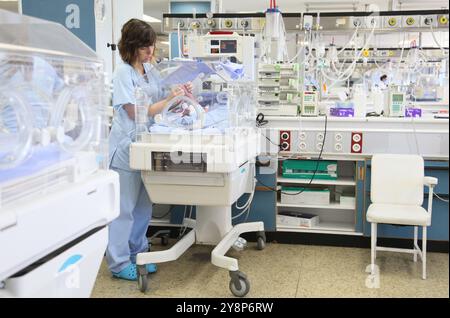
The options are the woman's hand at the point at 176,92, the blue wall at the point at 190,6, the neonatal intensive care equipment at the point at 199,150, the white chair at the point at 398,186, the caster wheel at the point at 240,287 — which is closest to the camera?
the neonatal intensive care equipment at the point at 199,150

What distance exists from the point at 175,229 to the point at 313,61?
6.82ft

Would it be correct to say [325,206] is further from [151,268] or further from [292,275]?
[151,268]

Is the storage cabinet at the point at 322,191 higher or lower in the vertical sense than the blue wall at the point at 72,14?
lower

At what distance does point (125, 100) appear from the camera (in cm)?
292

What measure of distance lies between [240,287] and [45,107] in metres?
1.56

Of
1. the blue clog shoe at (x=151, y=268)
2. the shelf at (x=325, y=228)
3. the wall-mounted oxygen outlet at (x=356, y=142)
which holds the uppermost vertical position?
the wall-mounted oxygen outlet at (x=356, y=142)

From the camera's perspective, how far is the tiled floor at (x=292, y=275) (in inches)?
115

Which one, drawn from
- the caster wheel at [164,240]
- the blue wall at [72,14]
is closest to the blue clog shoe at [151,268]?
the caster wheel at [164,240]

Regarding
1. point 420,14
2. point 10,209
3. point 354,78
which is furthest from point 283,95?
point 354,78

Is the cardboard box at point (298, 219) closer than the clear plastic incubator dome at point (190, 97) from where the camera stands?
No

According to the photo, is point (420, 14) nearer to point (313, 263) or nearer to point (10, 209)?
point (313, 263)

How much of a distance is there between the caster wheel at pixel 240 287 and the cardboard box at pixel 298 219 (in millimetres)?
1072

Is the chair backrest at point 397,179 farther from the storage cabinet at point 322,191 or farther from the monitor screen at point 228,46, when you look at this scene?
the monitor screen at point 228,46

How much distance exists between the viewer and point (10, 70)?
173 cm
